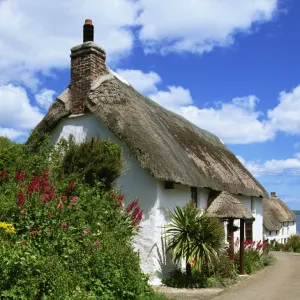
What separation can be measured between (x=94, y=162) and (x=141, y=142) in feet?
4.69

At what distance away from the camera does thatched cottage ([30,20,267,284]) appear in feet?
36.4

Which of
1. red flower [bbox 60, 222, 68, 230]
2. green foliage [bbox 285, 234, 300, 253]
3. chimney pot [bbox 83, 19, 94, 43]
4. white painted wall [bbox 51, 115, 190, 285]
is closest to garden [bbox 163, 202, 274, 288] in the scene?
white painted wall [bbox 51, 115, 190, 285]

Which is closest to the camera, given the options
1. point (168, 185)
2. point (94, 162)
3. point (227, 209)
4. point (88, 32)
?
point (94, 162)

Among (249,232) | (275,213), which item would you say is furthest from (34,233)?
(275,213)

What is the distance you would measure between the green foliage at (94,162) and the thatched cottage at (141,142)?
2.04ft

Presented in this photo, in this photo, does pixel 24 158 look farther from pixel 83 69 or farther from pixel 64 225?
pixel 64 225

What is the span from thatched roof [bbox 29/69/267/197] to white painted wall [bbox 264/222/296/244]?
26.0 meters

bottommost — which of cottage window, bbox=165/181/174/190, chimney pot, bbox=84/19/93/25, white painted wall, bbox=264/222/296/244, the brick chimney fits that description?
white painted wall, bbox=264/222/296/244

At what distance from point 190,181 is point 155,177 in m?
1.81

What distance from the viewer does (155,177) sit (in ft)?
35.2

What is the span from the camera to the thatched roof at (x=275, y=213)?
3909 cm

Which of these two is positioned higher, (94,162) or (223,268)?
(94,162)

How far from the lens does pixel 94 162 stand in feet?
35.2

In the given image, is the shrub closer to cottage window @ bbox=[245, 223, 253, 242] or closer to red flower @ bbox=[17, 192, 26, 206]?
red flower @ bbox=[17, 192, 26, 206]
